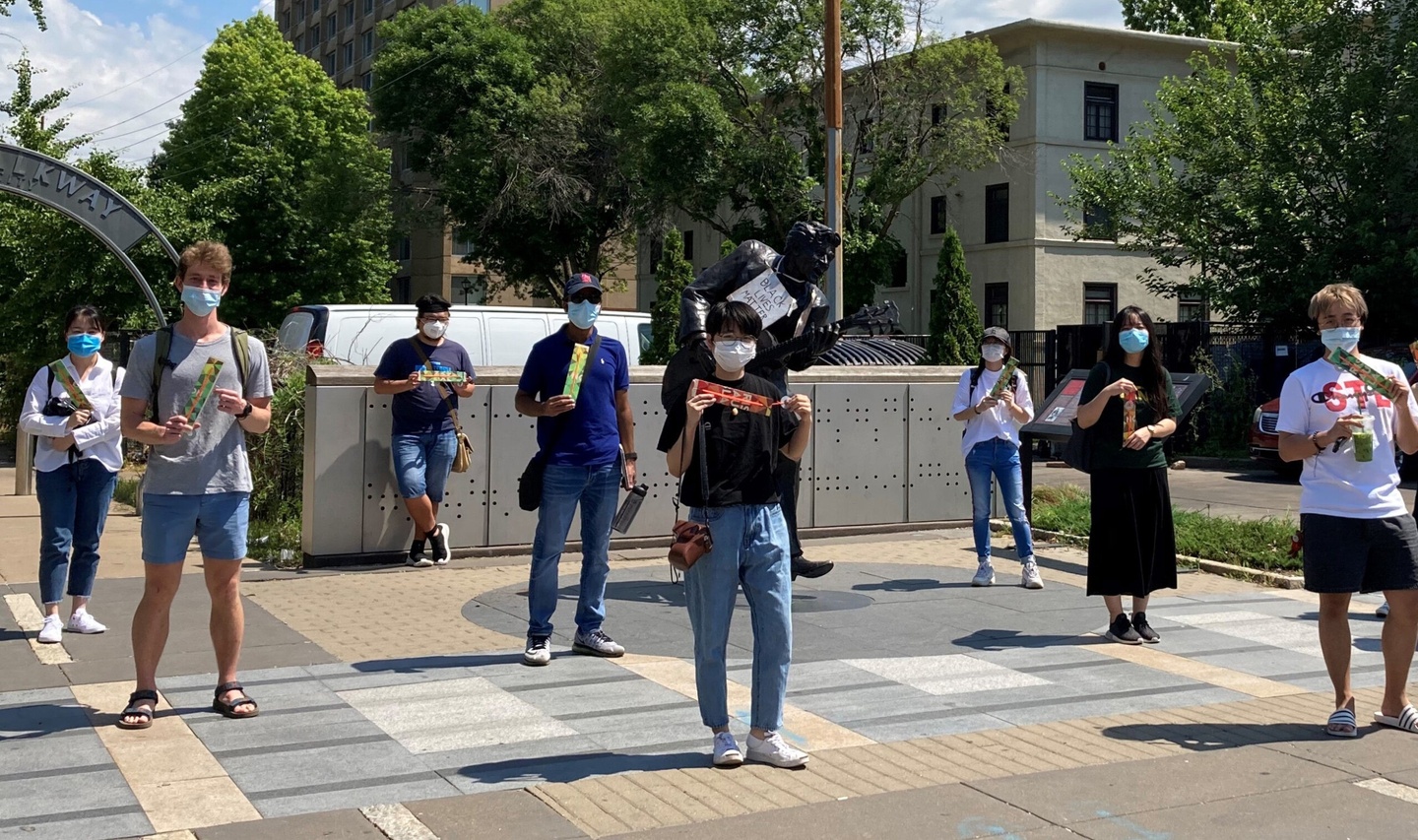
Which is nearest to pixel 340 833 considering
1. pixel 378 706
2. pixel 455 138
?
pixel 378 706

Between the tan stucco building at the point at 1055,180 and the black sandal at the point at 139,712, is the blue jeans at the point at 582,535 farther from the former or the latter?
the tan stucco building at the point at 1055,180

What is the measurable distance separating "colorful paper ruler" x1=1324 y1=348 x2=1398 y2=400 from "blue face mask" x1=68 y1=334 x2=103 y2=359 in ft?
19.4

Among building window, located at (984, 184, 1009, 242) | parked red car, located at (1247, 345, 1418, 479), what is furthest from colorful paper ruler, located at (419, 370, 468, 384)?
building window, located at (984, 184, 1009, 242)

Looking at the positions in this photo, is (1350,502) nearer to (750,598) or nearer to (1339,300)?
(1339,300)

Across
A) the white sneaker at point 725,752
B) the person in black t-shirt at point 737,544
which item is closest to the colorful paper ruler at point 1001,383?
the person in black t-shirt at point 737,544

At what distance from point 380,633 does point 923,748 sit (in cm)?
348

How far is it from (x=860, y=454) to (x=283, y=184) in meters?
38.0

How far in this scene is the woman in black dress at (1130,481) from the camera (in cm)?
793

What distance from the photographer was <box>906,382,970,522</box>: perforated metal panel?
41.5ft

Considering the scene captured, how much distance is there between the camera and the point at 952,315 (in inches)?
981

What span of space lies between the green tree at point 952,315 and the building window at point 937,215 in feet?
59.7

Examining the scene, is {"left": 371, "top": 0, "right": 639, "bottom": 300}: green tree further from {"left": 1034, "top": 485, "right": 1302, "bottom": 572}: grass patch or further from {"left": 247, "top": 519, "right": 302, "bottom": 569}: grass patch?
{"left": 247, "top": 519, "right": 302, "bottom": 569}: grass patch

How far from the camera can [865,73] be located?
37.2m

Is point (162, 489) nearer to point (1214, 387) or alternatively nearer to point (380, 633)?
point (380, 633)
